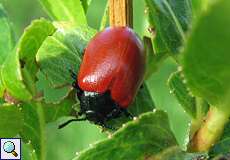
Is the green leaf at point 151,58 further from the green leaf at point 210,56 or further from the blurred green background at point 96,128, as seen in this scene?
the blurred green background at point 96,128

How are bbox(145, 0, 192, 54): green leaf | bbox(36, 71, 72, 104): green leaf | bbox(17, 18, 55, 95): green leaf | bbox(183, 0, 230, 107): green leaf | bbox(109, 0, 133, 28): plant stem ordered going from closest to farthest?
1. bbox(183, 0, 230, 107): green leaf
2. bbox(17, 18, 55, 95): green leaf
3. bbox(145, 0, 192, 54): green leaf
4. bbox(109, 0, 133, 28): plant stem
5. bbox(36, 71, 72, 104): green leaf

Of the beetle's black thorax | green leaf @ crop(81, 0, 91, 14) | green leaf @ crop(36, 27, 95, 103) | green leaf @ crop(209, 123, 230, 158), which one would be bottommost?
green leaf @ crop(209, 123, 230, 158)

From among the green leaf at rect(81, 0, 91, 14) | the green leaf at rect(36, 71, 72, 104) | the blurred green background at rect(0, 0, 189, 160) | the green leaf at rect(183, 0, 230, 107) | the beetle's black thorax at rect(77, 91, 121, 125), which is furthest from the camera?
the blurred green background at rect(0, 0, 189, 160)

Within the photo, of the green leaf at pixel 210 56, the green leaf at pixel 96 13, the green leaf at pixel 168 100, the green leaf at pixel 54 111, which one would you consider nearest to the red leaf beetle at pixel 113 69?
the green leaf at pixel 54 111

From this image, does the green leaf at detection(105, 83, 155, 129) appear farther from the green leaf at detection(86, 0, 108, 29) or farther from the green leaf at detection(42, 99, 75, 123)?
the green leaf at detection(86, 0, 108, 29)

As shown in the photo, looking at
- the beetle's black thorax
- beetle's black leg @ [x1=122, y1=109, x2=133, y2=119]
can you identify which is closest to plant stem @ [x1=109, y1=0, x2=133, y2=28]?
beetle's black leg @ [x1=122, y1=109, x2=133, y2=119]

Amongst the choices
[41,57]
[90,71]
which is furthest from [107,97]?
[41,57]

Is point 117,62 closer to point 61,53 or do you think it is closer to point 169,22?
point 61,53
